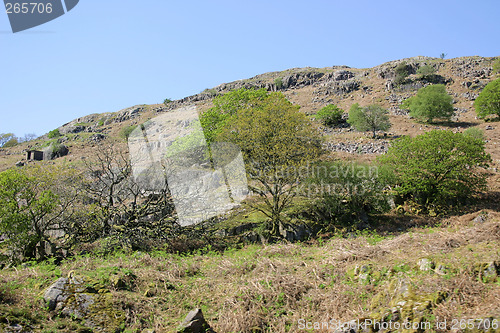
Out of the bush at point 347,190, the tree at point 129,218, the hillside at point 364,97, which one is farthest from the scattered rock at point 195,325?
the hillside at point 364,97

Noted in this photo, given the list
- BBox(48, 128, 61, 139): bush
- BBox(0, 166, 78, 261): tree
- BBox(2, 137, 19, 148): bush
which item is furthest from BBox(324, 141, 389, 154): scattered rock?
BBox(48, 128, 61, 139): bush

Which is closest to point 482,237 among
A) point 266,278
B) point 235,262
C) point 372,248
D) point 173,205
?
point 372,248

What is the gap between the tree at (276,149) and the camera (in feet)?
46.7

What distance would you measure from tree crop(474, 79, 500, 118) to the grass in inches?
1692

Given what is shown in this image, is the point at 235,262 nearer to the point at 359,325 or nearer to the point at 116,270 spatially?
the point at 116,270

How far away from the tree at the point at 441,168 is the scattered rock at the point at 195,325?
578 inches

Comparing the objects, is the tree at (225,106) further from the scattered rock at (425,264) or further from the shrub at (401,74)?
the shrub at (401,74)

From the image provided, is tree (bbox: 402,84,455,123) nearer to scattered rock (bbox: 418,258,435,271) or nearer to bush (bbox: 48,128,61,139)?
scattered rock (bbox: 418,258,435,271)

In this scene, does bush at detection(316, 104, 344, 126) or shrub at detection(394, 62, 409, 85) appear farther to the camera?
shrub at detection(394, 62, 409, 85)

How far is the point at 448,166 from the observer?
15.8 m

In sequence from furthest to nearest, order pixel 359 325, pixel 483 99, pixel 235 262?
pixel 483 99 < pixel 235 262 < pixel 359 325

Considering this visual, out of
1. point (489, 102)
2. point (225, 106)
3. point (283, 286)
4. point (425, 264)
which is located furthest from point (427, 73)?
point (283, 286)

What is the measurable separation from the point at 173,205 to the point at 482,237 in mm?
12118

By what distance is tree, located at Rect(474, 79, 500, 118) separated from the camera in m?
39.7
